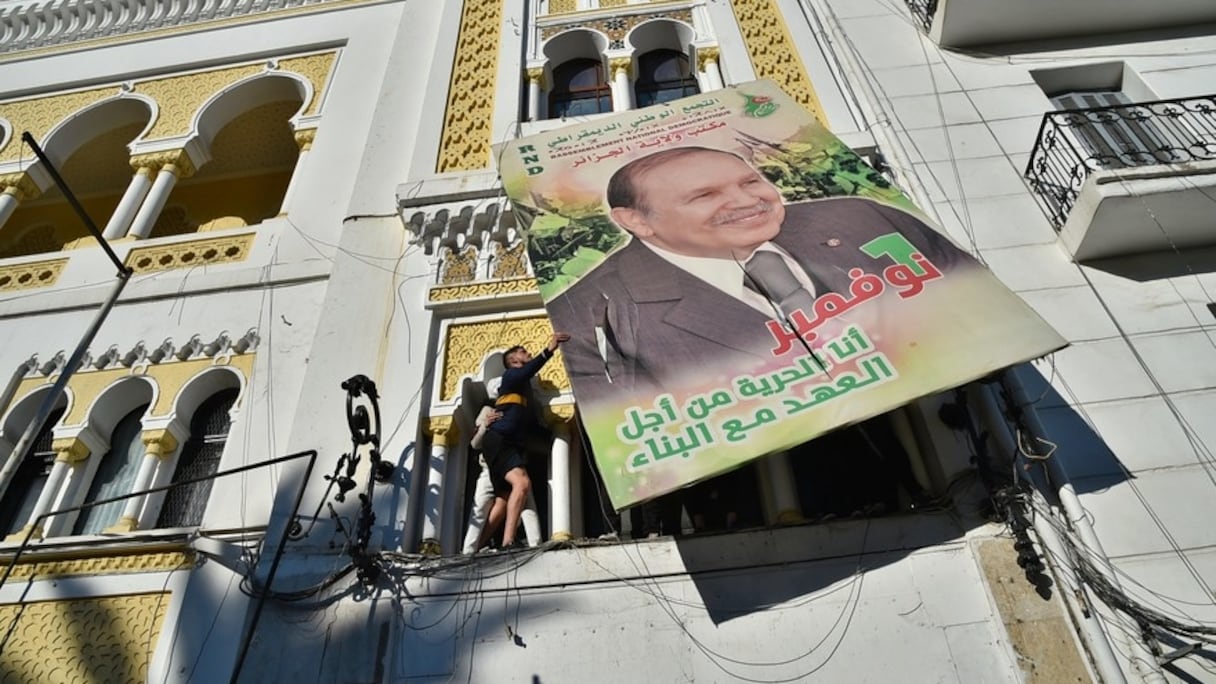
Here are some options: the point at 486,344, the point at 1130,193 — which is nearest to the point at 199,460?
the point at 486,344

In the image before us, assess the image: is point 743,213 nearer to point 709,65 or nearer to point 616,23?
point 709,65

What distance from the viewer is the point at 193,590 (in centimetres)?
430

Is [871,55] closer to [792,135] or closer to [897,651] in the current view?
[792,135]

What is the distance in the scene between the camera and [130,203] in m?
6.93

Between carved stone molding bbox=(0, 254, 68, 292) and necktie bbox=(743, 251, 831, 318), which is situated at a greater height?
carved stone molding bbox=(0, 254, 68, 292)

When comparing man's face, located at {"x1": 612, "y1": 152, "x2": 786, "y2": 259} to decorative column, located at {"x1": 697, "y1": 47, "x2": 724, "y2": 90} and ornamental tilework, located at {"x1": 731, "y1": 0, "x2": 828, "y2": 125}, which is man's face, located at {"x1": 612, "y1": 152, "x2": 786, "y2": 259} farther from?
decorative column, located at {"x1": 697, "y1": 47, "x2": 724, "y2": 90}

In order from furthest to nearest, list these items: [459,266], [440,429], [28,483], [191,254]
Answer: [191,254] < [459,266] < [28,483] < [440,429]

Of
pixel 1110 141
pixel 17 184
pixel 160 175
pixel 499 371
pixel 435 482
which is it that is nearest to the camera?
pixel 435 482

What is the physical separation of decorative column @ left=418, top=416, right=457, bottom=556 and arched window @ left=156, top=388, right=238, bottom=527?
5.44 feet

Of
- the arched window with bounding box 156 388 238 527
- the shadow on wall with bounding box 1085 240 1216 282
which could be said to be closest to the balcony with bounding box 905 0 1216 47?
the shadow on wall with bounding box 1085 240 1216 282

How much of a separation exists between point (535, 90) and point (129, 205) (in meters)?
3.79

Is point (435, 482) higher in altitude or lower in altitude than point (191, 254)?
lower

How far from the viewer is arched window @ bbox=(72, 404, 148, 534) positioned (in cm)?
512

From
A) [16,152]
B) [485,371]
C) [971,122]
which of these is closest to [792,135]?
[971,122]
